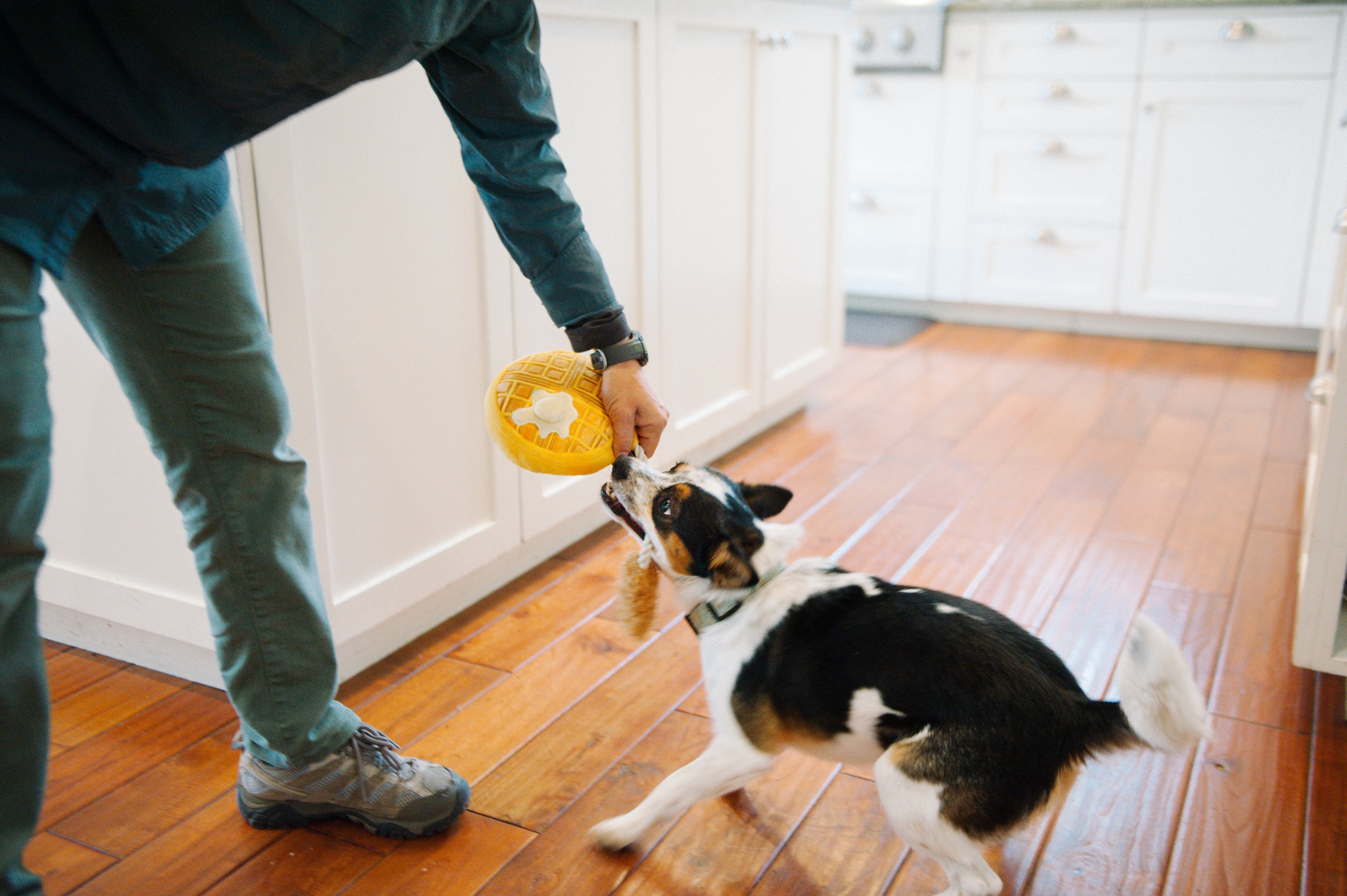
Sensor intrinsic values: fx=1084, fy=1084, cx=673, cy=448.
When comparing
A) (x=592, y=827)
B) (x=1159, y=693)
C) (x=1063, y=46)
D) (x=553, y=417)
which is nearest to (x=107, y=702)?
(x=592, y=827)

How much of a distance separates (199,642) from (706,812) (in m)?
0.82

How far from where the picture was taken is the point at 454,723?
64.7 inches

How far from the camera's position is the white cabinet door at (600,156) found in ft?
6.31

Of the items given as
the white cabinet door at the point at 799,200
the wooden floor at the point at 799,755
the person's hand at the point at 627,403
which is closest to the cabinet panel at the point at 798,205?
→ the white cabinet door at the point at 799,200

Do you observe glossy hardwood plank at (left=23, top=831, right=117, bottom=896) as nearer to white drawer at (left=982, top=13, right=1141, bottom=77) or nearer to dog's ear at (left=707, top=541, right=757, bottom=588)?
dog's ear at (left=707, top=541, right=757, bottom=588)

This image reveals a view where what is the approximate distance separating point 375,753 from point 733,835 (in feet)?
1.55

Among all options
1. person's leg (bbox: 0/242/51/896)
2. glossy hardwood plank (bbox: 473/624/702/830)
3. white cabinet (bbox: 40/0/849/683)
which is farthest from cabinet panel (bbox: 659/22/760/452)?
person's leg (bbox: 0/242/51/896)

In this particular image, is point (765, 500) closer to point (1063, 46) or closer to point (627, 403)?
point (627, 403)

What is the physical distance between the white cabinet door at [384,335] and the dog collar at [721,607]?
0.59 meters

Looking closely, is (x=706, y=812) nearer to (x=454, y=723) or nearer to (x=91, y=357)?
(x=454, y=723)

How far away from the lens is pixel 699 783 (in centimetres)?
129

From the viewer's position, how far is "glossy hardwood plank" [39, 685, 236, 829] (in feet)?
4.84

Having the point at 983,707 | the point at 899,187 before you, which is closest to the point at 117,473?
the point at 983,707

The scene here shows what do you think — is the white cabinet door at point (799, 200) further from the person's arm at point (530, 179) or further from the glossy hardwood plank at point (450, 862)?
the glossy hardwood plank at point (450, 862)
